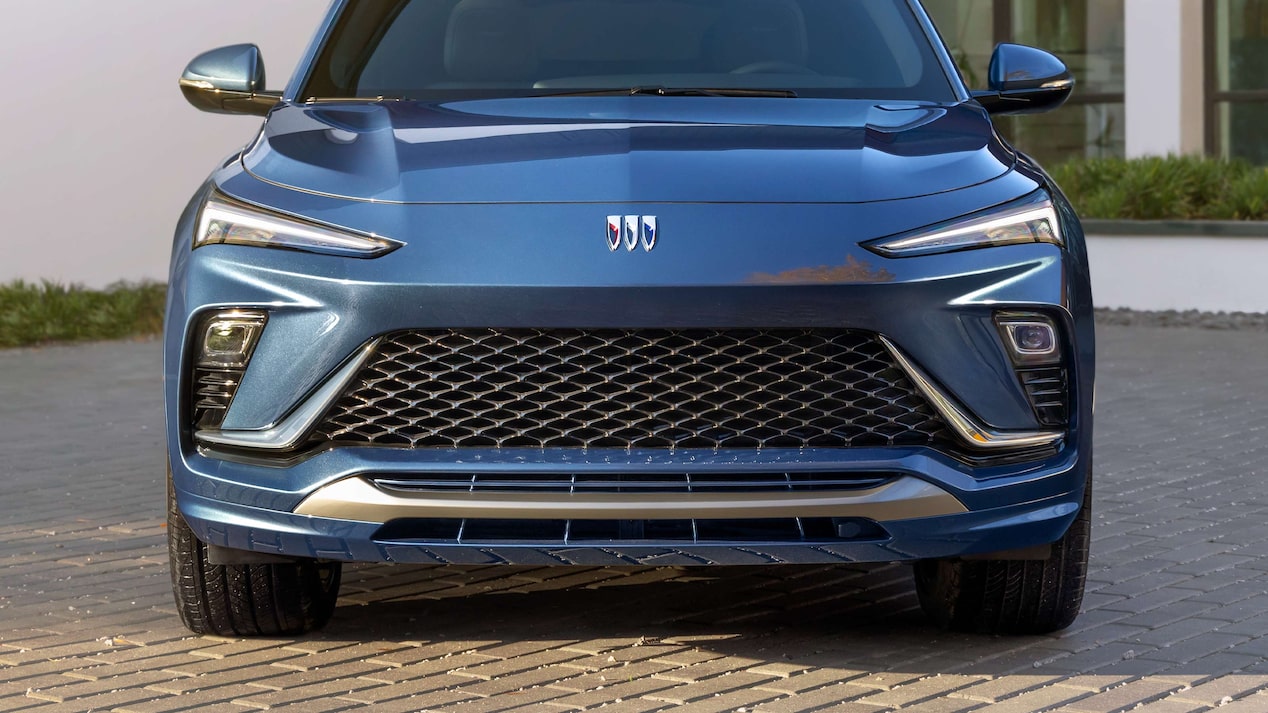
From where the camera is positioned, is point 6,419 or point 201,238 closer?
point 201,238

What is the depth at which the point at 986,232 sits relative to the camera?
3.62 metres

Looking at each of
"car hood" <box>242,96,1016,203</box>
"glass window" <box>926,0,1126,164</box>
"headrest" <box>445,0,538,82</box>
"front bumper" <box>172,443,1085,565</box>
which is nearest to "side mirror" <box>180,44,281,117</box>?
"headrest" <box>445,0,538,82</box>

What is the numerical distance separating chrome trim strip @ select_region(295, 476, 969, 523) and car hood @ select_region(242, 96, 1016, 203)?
0.59 m

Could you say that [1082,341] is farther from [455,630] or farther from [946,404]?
[455,630]

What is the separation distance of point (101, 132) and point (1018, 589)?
10.1 m

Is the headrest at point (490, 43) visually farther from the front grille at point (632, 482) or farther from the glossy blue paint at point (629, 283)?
the front grille at point (632, 482)

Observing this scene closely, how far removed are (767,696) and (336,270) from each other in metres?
1.23

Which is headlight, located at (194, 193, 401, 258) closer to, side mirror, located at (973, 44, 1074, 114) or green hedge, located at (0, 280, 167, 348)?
side mirror, located at (973, 44, 1074, 114)

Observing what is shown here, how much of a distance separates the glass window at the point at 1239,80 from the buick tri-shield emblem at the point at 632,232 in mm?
13422

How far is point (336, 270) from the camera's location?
3.52 meters

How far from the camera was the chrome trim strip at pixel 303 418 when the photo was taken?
3.51m

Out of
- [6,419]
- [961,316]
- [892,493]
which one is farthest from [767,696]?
[6,419]

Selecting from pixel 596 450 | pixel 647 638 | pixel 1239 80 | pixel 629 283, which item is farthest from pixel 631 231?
pixel 1239 80

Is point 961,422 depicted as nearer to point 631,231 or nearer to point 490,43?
point 631,231
